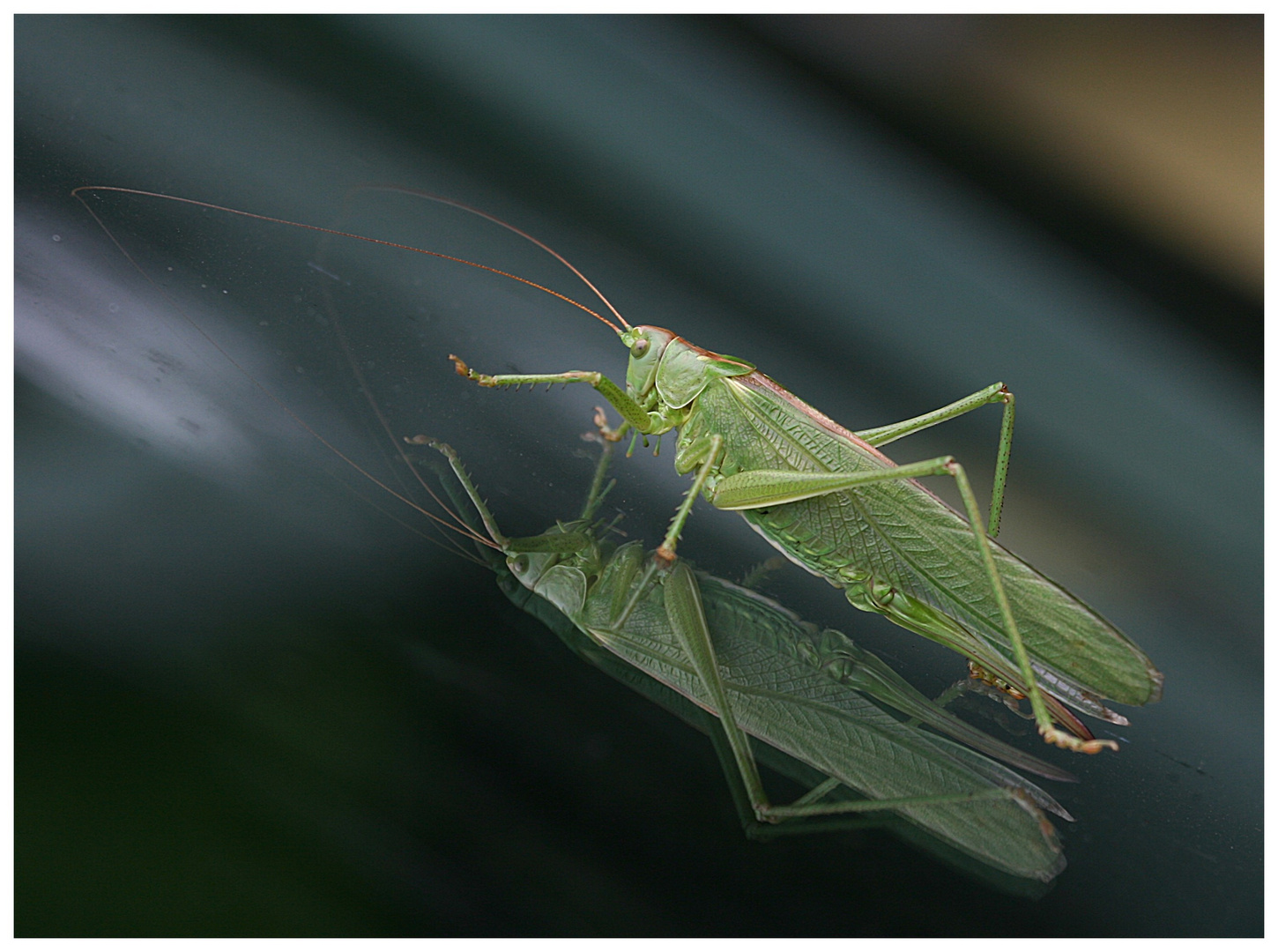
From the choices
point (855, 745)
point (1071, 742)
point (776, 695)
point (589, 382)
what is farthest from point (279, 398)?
point (1071, 742)

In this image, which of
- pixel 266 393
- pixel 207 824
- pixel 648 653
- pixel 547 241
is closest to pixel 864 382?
pixel 547 241

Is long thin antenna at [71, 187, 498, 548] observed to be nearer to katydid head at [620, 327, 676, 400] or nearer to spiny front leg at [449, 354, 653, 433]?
spiny front leg at [449, 354, 653, 433]

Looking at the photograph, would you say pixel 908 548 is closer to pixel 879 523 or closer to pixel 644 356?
pixel 879 523

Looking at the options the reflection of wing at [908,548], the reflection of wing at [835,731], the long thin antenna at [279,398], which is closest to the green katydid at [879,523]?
the reflection of wing at [908,548]

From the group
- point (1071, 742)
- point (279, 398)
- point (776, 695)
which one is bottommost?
point (279, 398)

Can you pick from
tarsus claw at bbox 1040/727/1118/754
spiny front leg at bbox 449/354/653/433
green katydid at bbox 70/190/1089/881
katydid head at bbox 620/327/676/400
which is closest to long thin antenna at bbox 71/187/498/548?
green katydid at bbox 70/190/1089/881

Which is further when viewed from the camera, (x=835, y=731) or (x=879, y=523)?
(x=879, y=523)

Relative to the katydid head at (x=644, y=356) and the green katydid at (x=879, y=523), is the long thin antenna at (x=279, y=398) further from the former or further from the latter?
the katydid head at (x=644, y=356)
